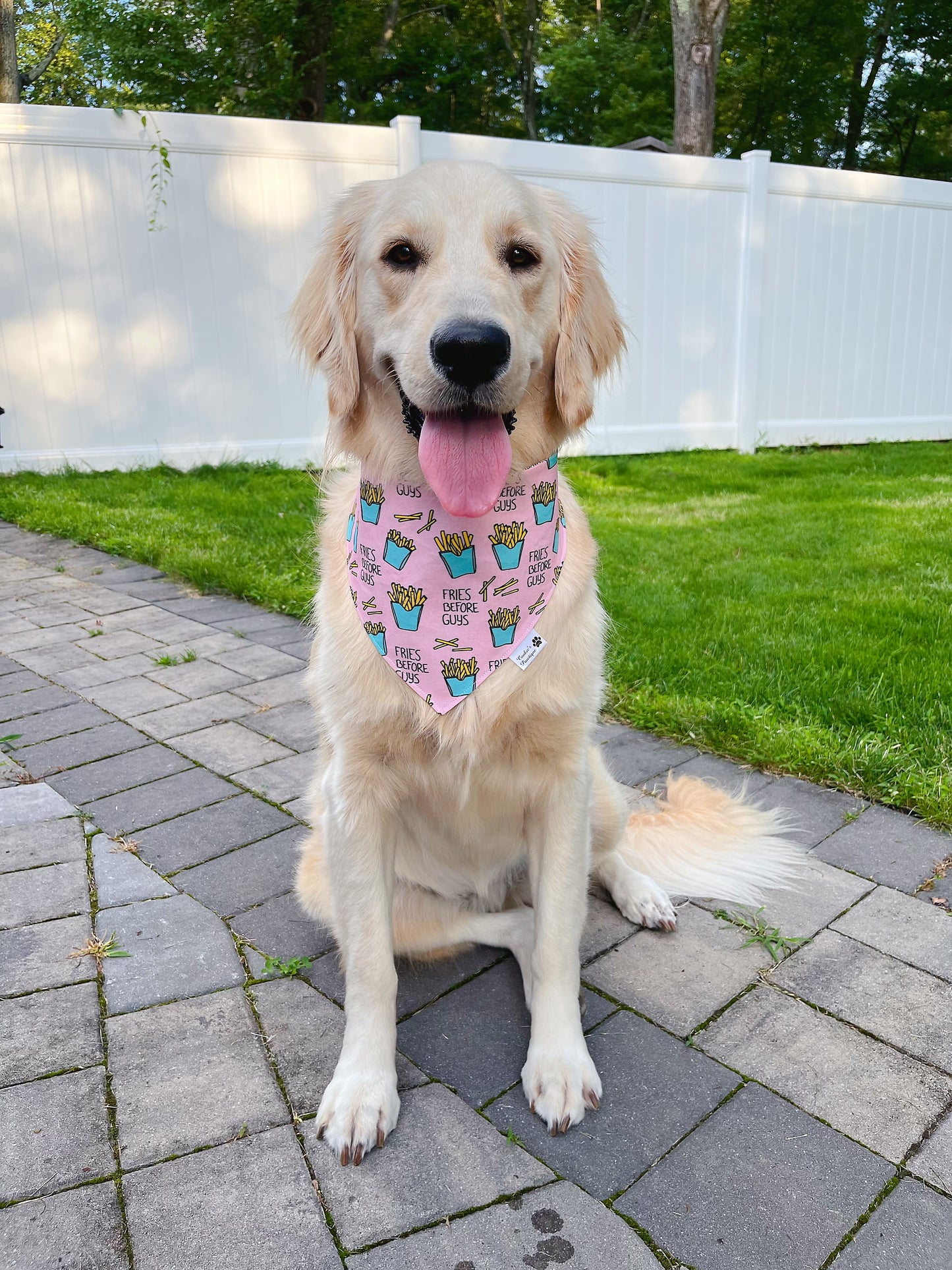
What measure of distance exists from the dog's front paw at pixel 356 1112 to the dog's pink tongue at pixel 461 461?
1059 mm

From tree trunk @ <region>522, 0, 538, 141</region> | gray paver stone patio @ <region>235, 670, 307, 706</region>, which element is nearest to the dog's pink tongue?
gray paver stone patio @ <region>235, 670, 307, 706</region>

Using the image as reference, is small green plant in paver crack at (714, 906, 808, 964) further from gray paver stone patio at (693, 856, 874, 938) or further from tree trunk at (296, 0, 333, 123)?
tree trunk at (296, 0, 333, 123)

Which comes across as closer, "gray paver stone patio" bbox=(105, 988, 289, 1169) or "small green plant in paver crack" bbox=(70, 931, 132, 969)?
"gray paver stone patio" bbox=(105, 988, 289, 1169)

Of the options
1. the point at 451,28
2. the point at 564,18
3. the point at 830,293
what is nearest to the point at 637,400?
the point at 830,293

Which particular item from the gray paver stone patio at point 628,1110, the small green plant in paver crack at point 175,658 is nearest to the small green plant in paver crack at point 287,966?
the gray paver stone patio at point 628,1110

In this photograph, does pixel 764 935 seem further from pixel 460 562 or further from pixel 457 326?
pixel 457 326

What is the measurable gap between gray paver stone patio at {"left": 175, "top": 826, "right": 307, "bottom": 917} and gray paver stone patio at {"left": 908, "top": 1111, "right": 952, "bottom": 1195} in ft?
4.87

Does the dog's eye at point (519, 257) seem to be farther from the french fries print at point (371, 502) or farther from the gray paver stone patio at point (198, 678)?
the gray paver stone patio at point (198, 678)

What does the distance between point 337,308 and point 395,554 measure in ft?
1.84

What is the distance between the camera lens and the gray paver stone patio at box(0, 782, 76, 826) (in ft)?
8.93

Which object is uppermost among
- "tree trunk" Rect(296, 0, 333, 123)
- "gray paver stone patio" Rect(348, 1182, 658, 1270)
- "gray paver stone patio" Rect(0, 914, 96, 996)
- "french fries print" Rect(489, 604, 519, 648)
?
"tree trunk" Rect(296, 0, 333, 123)

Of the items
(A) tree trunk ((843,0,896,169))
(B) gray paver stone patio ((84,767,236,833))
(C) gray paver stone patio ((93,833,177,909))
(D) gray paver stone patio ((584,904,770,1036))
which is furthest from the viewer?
(A) tree trunk ((843,0,896,169))

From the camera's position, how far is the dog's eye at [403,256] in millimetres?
1887

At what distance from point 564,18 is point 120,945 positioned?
28.7 metres
